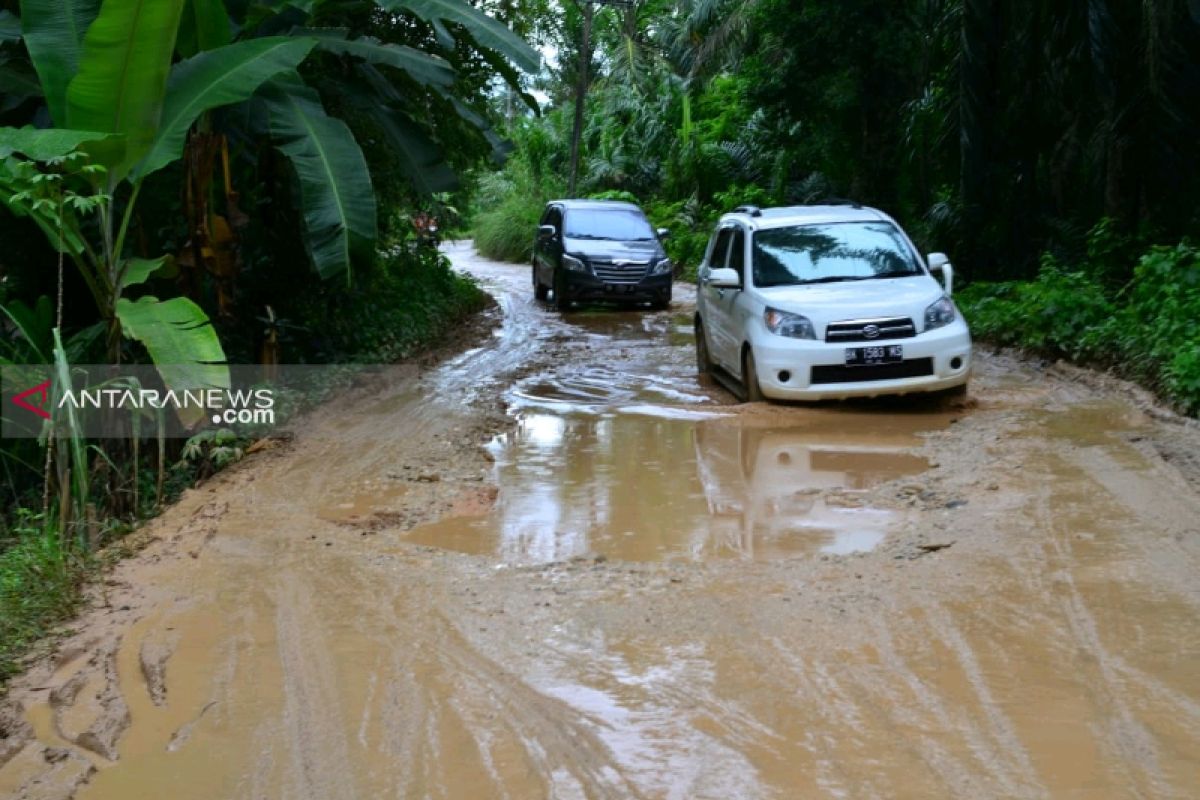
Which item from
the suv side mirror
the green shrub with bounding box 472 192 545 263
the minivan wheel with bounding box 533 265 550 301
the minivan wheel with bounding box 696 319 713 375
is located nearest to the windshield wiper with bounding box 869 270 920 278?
the suv side mirror

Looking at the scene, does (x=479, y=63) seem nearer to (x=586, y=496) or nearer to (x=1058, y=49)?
(x=1058, y=49)

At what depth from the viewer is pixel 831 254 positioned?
11.9 metres

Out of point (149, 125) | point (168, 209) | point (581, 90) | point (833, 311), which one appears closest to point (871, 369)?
point (833, 311)

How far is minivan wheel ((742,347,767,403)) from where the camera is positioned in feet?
36.9

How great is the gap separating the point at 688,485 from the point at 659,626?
3.00m

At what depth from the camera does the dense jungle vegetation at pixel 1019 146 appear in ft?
42.9

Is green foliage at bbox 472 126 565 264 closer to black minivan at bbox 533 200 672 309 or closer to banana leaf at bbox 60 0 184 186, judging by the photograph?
black minivan at bbox 533 200 672 309

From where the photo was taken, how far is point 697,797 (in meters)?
4.25

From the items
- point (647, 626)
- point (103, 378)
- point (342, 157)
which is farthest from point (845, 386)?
point (103, 378)

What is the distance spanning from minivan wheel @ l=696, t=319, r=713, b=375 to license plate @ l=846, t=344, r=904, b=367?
9.86ft

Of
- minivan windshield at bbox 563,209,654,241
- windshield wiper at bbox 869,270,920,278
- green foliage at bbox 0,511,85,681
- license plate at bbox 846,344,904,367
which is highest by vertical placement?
minivan windshield at bbox 563,209,654,241

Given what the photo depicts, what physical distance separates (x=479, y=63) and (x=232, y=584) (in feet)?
36.6

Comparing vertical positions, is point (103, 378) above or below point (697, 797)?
above

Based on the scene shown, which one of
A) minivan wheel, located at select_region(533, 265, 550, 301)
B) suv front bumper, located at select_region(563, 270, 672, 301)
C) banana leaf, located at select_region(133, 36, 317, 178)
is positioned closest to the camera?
banana leaf, located at select_region(133, 36, 317, 178)
